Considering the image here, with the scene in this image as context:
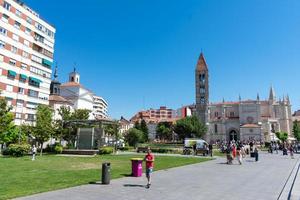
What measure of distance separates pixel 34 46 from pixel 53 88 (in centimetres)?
2519

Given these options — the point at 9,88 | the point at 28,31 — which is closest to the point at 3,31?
the point at 28,31

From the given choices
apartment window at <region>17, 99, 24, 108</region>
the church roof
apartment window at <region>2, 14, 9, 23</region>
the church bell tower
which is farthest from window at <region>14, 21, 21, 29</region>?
the church roof

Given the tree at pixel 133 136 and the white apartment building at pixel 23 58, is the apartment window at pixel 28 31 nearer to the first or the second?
the white apartment building at pixel 23 58

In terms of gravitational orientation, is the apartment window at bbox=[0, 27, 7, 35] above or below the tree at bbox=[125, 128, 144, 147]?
above

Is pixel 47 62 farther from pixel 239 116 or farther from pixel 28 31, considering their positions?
pixel 239 116

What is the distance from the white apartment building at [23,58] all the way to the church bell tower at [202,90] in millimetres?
58319

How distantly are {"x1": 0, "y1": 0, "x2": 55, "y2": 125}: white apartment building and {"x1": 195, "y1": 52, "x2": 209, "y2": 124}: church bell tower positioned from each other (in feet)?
191

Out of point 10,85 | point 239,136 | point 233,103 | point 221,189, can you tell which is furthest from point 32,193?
point 233,103

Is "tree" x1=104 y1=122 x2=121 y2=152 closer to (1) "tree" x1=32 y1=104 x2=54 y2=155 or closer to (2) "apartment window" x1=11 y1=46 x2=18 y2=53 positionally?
(1) "tree" x1=32 y1=104 x2=54 y2=155

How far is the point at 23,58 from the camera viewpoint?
1955 inches

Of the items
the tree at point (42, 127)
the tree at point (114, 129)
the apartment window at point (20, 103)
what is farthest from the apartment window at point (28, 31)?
the tree at point (114, 129)

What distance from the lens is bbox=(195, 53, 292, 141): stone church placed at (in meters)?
98.3

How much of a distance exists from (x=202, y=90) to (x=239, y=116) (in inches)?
711

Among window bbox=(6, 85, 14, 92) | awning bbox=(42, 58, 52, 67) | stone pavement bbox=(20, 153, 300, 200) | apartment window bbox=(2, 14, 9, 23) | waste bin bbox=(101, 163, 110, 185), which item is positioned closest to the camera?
stone pavement bbox=(20, 153, 300, 200)
